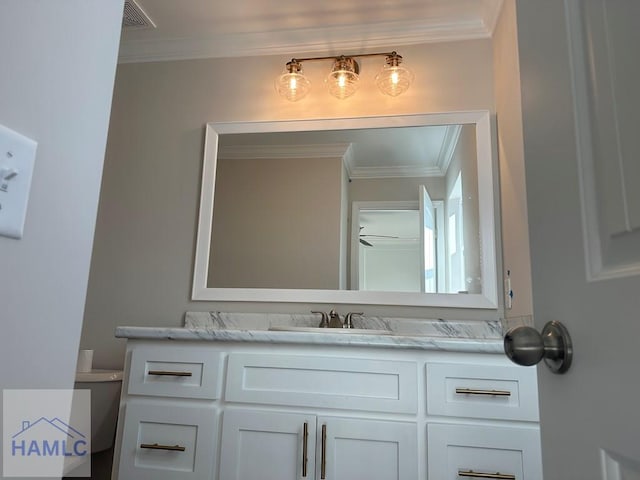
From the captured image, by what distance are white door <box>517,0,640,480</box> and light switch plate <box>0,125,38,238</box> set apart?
59 cm

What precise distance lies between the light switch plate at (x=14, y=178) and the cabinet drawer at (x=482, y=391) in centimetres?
117

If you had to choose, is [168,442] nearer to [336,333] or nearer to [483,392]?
[336,333]

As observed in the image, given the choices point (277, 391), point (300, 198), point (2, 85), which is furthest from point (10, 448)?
point (300, 198)

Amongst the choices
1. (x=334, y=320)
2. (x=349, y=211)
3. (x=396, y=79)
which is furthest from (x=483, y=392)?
(x=396, y=79)

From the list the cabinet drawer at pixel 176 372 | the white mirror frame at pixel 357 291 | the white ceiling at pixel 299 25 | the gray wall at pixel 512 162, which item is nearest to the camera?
the cabinet drawer at pixel 176 372

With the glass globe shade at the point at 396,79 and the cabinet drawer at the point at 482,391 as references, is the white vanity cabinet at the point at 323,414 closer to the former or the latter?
the cabinet drawer at the point at 482,391

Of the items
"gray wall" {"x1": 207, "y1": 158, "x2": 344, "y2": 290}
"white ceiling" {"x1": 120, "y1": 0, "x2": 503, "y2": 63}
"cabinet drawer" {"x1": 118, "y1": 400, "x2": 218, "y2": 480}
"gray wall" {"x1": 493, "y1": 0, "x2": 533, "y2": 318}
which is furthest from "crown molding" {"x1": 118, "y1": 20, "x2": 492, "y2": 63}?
"cabinet drawer" {"x1": 118, "y1": 400, "x2": 218, "y2": 480}

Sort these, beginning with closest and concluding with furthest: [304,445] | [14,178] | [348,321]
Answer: [14,178] < [304,445] < [348,321]

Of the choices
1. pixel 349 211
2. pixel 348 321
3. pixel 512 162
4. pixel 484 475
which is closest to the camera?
pixel 484 475

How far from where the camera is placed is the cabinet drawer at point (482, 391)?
1.25 meters

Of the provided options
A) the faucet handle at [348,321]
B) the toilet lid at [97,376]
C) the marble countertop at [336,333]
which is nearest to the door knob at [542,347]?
the marble countertop at [336,333]

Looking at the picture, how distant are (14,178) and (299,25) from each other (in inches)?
80.8

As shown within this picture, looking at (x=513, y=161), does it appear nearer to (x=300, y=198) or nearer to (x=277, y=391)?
(x=300, y=198)

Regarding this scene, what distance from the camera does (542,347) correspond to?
1.61ft
